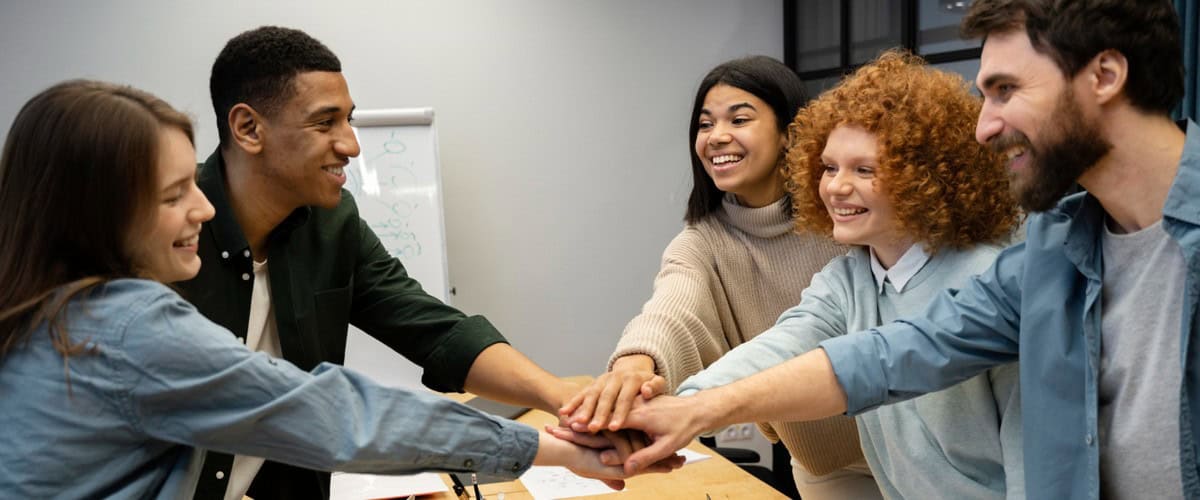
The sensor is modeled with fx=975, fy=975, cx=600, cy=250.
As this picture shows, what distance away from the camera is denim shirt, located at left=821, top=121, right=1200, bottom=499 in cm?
134

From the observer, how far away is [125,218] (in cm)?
129

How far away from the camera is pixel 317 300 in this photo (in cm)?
220

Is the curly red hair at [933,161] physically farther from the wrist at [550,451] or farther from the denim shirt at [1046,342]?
the wrist at [550,451]

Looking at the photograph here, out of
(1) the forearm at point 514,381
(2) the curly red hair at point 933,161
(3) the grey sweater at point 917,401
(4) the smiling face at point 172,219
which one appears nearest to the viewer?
(4) the smiling face at point 172,219

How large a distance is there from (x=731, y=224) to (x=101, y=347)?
1573 millimetres

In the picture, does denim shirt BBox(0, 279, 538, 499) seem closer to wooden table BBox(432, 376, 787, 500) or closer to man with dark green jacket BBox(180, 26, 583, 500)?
man with dark green jacket BBox(180, 26, 583, 500)

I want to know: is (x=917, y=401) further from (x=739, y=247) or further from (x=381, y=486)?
(x=381, y=486)

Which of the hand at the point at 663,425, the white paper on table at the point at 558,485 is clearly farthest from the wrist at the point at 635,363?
the white paper on table at the point at 558,485

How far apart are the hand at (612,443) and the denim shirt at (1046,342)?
0.42 meters

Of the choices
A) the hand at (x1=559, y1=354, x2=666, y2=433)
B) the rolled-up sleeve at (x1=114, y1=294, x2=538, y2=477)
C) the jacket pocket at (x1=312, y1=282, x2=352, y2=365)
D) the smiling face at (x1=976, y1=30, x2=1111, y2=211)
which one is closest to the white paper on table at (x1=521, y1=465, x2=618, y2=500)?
the hand at (x1=559, y1=354, x2=666, y2=433)

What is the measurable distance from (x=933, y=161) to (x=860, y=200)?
146mm

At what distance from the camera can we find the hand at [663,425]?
5.99ft

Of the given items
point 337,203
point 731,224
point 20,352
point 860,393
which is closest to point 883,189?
point 860,393

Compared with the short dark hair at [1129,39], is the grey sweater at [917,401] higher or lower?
lower
